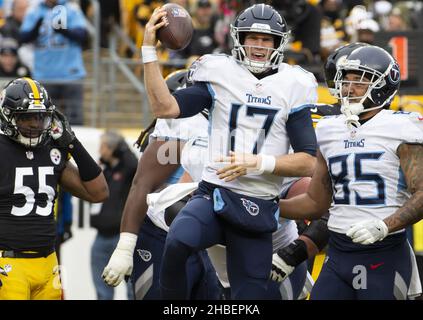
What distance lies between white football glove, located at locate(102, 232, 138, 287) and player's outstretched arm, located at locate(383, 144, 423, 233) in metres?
1.49

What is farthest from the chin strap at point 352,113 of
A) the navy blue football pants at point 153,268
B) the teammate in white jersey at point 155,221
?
the navy blue football pants at point 153,268

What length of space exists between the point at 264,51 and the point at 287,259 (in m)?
1.14

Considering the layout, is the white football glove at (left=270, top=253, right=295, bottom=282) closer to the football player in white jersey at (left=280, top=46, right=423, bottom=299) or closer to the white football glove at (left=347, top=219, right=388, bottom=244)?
the football player in white jersey at (left=280, top=46, right=423, bottom=299)

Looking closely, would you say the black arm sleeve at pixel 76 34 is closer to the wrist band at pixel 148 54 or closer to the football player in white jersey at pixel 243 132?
the football player in white jersey at pixel 243 132

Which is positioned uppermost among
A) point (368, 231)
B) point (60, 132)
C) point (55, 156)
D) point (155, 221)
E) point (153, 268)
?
point (60, 132)

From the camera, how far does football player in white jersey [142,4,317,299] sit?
550 centimetres

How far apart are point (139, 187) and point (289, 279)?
104cm

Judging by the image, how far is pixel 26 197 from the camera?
20.5ft

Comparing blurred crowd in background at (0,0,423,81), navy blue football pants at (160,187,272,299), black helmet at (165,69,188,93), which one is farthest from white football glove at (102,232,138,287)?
blurred crowd in background at (0,0,423,81)

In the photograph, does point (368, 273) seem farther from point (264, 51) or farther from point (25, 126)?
point (25, 126)

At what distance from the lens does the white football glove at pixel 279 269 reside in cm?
591

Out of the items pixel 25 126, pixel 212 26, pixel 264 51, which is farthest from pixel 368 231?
pixel 212 26

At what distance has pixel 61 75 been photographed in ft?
35.6

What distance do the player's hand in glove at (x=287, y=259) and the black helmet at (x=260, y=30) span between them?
1005 mm
